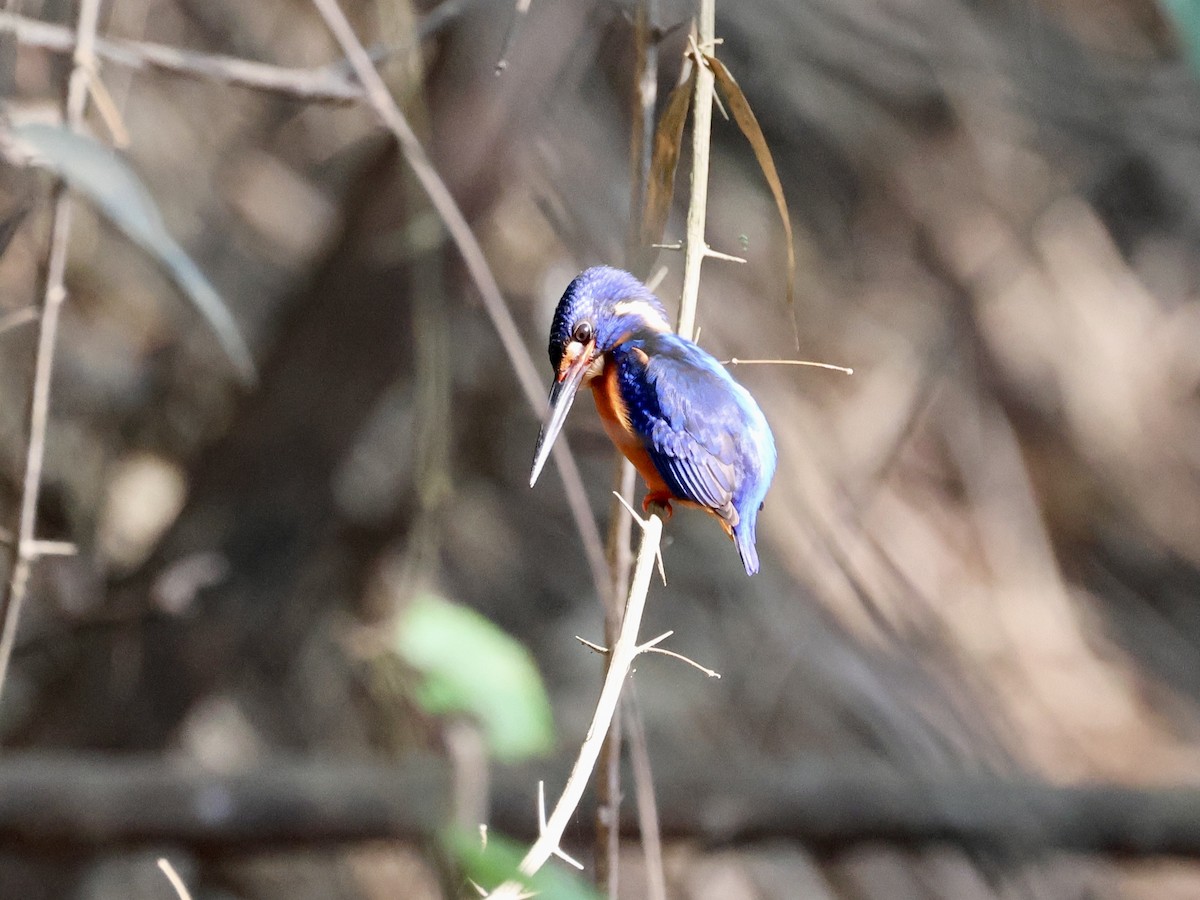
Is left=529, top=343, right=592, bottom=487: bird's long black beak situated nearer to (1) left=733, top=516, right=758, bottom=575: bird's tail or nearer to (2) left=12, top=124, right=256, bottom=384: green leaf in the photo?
(1) left=733, top=516, right=758, bottom=575: bird's tail

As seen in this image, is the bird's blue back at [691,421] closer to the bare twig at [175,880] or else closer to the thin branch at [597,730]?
the thin branch at [597,730]

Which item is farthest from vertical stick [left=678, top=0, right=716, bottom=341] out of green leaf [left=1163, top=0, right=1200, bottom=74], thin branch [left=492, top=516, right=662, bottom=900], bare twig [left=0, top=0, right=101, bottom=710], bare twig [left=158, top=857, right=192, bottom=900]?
bare twig [left=0, top=0, right=101, bottom=710]

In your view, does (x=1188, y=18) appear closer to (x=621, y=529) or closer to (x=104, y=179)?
(x=621, y=529)

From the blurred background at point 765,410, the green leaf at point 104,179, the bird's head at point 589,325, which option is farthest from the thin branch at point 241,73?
the bird's head at point 589,325

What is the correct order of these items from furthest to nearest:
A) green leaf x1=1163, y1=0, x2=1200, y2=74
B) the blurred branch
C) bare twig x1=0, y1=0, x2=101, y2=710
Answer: the blurred branch < bare twig x1=0, y1=0, x2=101, y2=710 < green leaf x1=1163, y1=0, x2=1200, y2=74

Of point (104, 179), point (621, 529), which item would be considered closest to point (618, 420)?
point (621, 529)

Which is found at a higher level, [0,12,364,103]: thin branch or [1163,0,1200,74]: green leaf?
[0,12,364,103]: thin branch
